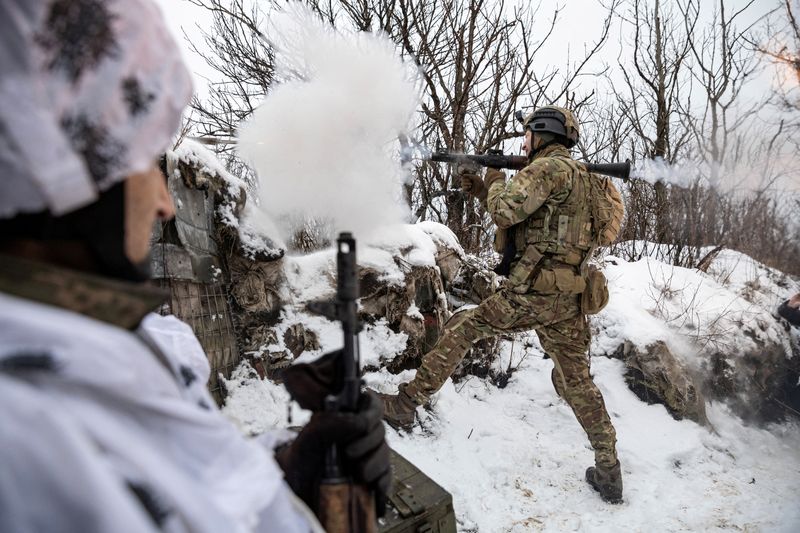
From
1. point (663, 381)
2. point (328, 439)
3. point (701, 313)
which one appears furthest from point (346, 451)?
point (701, 313)

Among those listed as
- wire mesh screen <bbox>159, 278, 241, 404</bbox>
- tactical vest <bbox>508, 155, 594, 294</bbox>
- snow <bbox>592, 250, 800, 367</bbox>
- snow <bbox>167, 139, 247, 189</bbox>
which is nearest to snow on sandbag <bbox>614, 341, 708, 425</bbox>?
snow <bbox>592, 250, 800, 367</bbox>

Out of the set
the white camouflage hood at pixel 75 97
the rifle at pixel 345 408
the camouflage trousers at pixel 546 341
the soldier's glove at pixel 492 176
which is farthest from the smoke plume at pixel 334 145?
the white camouflage hood at pixel 75 97

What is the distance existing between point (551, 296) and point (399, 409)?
153 cm

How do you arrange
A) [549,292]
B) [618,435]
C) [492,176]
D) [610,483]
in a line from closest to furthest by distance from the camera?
[610,483], [549,292], [492,176], [618,435]

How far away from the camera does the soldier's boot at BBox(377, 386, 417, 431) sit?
3.35 m

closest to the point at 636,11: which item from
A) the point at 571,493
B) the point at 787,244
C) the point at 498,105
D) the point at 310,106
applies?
the point at 498,105

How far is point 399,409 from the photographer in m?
3.38

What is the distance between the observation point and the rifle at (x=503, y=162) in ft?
11.4

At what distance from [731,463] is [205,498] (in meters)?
4.60

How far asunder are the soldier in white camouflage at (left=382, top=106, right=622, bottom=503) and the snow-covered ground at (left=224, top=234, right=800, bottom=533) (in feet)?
1.16

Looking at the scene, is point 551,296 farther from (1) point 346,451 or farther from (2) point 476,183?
(1) point 346,451

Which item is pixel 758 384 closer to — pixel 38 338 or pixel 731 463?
pixel 731 463

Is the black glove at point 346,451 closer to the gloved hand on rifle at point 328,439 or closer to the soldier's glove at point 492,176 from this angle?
the gloved hand on rifle at point 328,439

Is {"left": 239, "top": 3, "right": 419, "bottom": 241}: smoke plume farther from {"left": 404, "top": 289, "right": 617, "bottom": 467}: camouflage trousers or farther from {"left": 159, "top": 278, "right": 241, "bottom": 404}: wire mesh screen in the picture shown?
{"left": 404, "top": 289, "right": 617, "bottom": 467}: camouflage trousers
